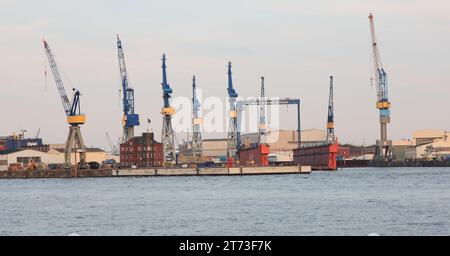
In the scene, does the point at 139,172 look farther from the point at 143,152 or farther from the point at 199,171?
the point at 143,152

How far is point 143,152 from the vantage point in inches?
7589

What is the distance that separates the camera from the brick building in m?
192

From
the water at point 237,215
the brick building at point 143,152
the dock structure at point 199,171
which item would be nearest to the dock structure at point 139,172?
the dock structure at point 199,171

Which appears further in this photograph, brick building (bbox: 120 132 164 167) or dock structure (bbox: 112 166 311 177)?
brick building (bbox: 120 132 164 167)

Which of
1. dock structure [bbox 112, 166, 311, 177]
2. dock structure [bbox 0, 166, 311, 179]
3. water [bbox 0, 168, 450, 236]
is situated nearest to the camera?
water [bbox 0, 168, 450, 236]

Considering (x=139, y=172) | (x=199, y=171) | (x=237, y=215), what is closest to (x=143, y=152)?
(x=139, y=172)

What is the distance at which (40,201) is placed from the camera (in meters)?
85.1

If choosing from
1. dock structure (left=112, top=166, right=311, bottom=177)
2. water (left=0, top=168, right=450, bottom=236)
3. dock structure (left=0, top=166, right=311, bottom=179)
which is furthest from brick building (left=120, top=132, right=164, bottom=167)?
water (left=0, top=168, right=450, bottom=236)

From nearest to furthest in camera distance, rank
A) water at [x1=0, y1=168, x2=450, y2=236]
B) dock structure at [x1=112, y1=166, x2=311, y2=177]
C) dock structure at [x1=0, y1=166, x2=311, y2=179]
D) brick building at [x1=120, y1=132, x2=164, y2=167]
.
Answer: water at [x1=0, y1=168, x2=450, y2=236], dock structure at [x1=0, y1=166, x2=311, y2=179], dock structure at [x1=112, y1=166, x2=311, y2=177], brick building at [x1=120, y1=132, x2=164, y2=167]

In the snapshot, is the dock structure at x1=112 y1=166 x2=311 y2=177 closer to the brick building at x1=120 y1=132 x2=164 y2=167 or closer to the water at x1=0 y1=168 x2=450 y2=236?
the brick building at x1=120 y1=132 x2=164 y2=167

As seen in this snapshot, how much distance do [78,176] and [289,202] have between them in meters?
107

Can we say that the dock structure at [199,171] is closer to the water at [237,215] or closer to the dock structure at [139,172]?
the dock structure at [139,172]

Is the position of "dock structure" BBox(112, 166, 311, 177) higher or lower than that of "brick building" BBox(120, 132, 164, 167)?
lower
